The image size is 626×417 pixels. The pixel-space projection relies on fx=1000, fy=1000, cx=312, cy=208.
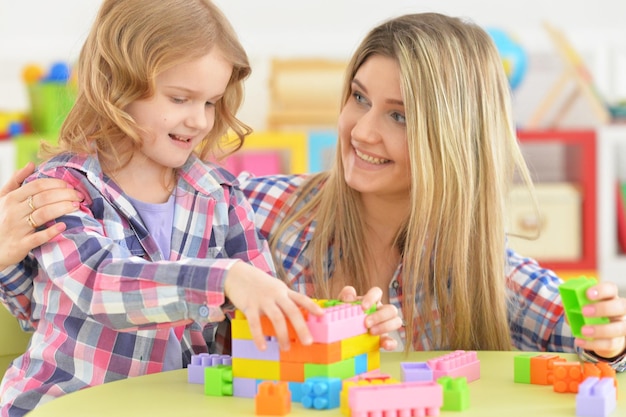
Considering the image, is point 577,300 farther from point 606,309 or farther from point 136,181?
point 136,181

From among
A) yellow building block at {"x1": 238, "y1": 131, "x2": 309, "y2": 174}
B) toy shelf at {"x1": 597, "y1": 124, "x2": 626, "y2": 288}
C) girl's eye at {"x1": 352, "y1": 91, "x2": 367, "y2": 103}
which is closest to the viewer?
girl's eye at {"x1": 352, "y1": 91, "x2": 367, "y2": 103}

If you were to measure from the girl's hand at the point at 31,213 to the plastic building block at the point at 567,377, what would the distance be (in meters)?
0.64

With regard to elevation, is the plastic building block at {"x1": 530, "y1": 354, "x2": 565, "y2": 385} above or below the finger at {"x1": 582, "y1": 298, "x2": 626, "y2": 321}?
below

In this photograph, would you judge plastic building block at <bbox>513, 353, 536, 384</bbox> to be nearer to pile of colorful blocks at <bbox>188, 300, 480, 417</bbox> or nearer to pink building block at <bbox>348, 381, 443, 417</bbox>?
pile of colorful blocks at <bbox>188, 300, 480, 417</bbox>

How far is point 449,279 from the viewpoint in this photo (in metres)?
1.57

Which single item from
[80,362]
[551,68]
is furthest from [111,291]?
[551,68]

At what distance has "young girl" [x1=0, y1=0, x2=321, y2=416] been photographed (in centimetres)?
135

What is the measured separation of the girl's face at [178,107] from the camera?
1405 millimetres

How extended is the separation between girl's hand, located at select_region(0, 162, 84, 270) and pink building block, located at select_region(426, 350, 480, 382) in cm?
51

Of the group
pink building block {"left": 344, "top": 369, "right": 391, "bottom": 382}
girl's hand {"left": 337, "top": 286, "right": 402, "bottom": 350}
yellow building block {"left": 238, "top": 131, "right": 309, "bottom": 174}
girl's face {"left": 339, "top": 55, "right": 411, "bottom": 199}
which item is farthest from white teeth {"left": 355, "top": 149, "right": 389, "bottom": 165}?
yellow building block {"left": 238, "top": 131, "right": 309, "bottom": 174}

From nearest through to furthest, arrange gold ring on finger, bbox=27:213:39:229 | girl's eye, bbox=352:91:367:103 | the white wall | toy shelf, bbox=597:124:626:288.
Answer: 1. gold ring on finger, bbox=27:213:39:229
2. girl's eye, bbox=352:91:367:103
3. toy shelf, bbox=597:124:626:288
4. the white wall

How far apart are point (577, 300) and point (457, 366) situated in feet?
0.52

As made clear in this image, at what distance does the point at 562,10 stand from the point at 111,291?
2.95 m

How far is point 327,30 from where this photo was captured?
3.71 meters
